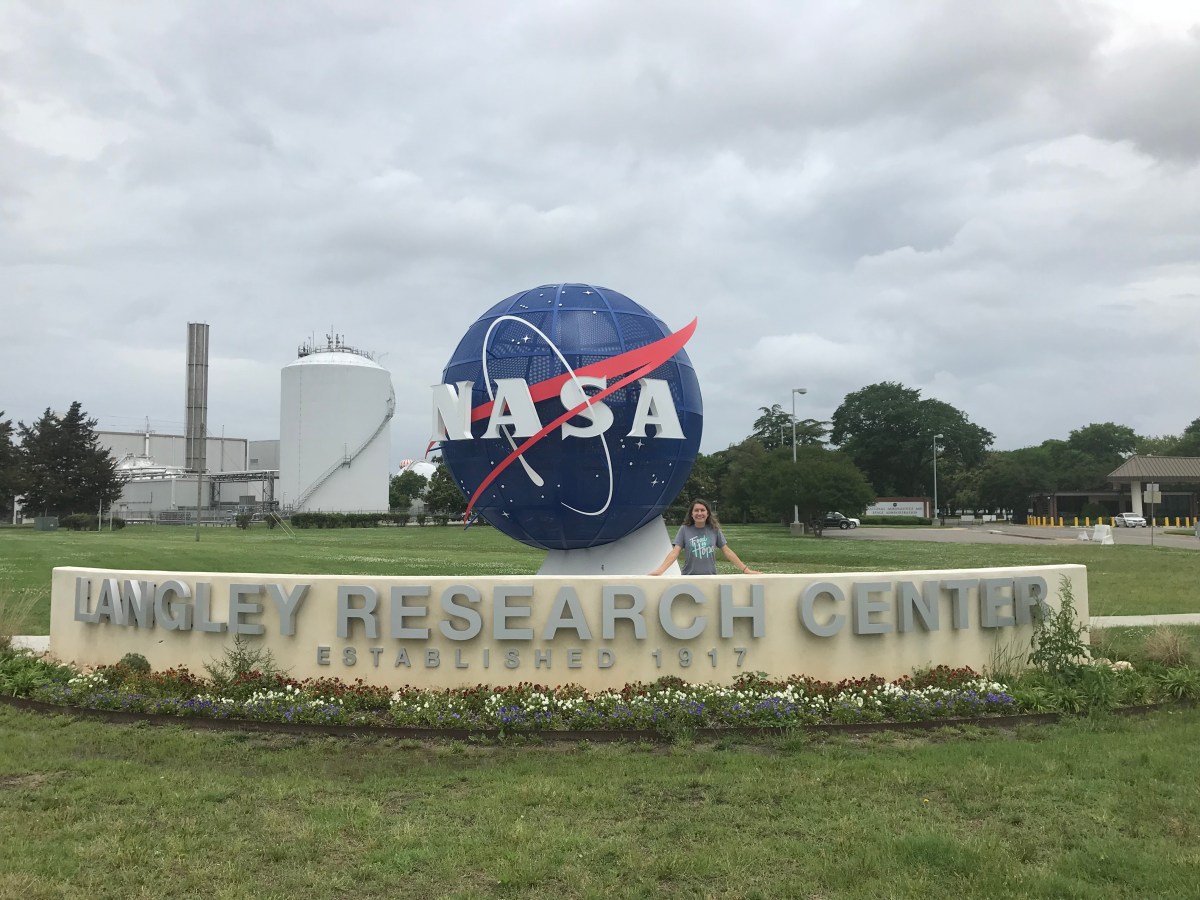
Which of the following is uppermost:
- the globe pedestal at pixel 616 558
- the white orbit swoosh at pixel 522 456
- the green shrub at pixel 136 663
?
the white orbit swoosh at pixel 522 456

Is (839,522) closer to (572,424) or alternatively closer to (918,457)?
(918,457)

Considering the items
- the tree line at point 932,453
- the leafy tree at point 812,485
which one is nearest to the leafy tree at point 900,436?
the tree line at point 932,453

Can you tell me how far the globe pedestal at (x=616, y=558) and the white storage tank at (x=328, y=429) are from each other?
6498 centimetres

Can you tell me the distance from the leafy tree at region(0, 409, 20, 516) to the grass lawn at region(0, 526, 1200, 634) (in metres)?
26.4

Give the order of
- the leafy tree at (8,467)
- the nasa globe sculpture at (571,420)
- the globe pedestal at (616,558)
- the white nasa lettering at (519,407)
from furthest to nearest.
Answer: the leafy tree at (8,467) < the globe pedestal at (616,558) < the nasa globe sculpture at (571,420) < the white nasa lettering at (519,407)

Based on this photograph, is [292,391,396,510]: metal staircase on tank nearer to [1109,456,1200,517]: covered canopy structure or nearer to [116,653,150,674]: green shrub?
[1109,456,1200,517]: covered canopy structure

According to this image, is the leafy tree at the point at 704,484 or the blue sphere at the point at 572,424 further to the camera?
the leafy tree at the point at 704,484

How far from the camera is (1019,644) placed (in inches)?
413

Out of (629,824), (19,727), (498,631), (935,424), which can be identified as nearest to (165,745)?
(19,727)

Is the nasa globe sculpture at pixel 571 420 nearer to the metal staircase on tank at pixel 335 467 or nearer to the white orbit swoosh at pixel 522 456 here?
the white orbit swoosh at pixel 522 456

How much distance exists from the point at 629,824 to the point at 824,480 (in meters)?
48.7

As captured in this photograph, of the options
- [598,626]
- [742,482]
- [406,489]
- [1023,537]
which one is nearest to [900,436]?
[742,482]

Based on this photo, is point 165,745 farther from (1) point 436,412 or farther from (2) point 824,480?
(2) point 824,480

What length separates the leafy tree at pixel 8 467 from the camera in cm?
6338
